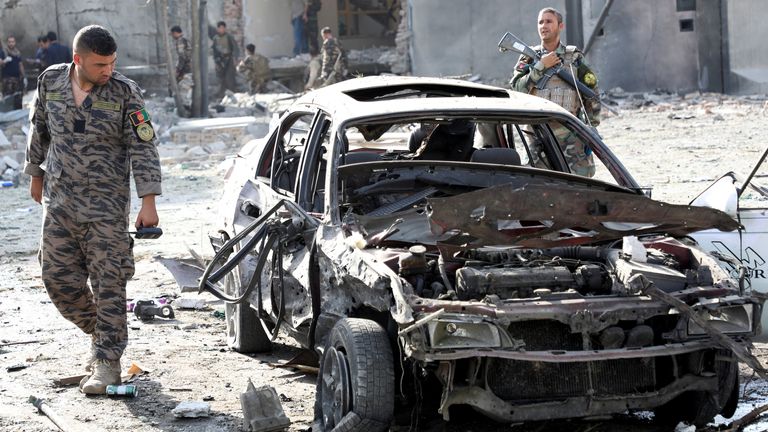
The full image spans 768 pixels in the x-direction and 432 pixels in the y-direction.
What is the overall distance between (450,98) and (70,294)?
2200mm

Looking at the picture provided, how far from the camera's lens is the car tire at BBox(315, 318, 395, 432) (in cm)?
460

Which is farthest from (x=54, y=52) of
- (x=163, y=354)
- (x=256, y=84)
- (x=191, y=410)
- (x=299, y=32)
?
(x=191, y=410)

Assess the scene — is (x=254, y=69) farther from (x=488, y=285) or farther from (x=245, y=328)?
(x=488, y=285)

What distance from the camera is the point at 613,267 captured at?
16.4ft

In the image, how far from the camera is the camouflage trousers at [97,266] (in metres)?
5.88

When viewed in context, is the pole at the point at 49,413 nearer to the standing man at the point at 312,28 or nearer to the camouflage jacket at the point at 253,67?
the camouflage jacket at the point at 253,67

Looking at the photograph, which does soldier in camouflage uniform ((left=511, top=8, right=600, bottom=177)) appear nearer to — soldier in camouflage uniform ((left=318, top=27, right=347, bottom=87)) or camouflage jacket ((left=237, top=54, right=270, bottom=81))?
soldier in camouflage uniform ((left=318, top=27, right=347, bottom=87))

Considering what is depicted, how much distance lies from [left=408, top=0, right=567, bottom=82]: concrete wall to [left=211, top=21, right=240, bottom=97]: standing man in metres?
4.24

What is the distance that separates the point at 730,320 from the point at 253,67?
22.0 metres

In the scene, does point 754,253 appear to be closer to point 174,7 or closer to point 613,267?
point 613,267

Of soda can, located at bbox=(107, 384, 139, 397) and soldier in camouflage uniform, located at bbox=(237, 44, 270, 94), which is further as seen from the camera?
soldier in camouflage uniform, located at bbox=(237, 44, 270, 94)

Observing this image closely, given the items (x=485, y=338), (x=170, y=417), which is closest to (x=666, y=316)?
(x=485, y=338)

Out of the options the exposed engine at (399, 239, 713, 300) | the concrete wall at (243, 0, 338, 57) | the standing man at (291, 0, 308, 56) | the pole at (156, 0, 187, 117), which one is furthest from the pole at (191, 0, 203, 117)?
the exposed engine at (399, 239, 713, 300)

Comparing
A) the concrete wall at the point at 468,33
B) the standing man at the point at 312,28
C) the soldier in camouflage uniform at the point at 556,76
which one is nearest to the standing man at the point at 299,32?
the standing man at the point at 312,28
